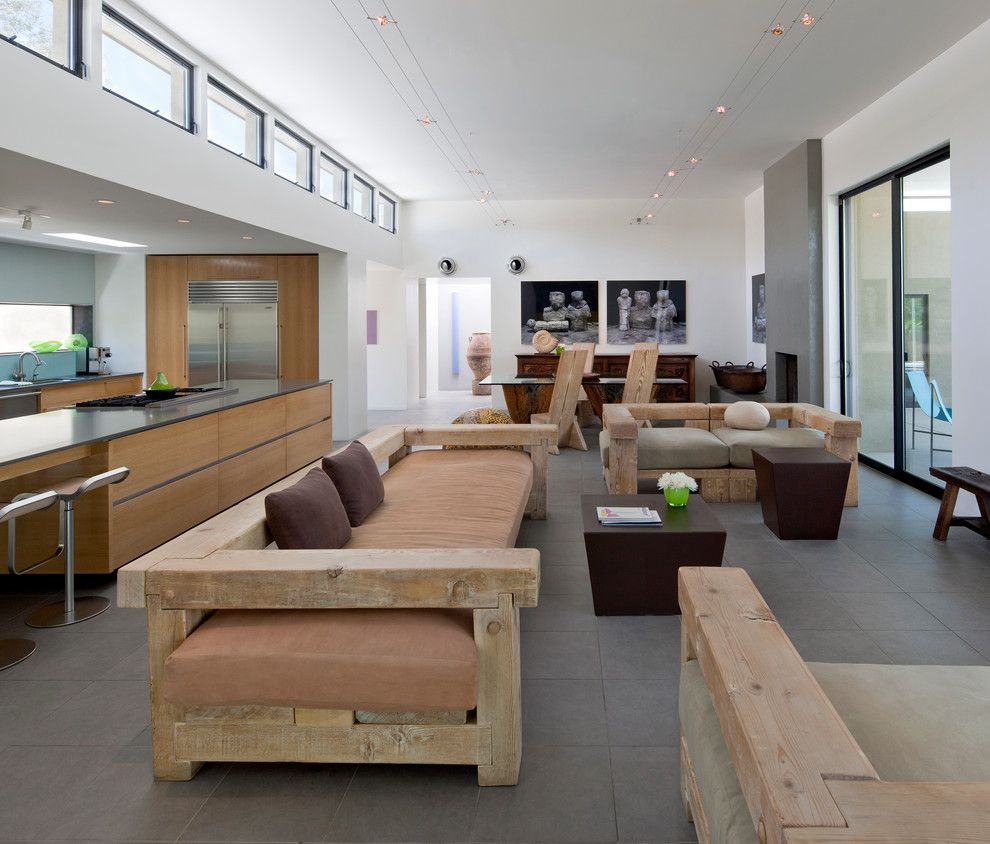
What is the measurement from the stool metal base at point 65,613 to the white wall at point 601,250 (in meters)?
9.31

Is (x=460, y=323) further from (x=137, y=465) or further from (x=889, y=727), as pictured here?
(x=889, y=727)

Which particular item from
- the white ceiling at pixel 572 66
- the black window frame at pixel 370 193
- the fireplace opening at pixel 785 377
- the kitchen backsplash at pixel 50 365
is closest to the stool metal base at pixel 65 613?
the white ceiling at pixel 572 66

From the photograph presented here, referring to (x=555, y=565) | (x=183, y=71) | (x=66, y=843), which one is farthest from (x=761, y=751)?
(x=183, y=71)

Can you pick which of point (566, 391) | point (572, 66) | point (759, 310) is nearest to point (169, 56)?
point (572, 66)

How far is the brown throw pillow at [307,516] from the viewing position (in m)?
2.68

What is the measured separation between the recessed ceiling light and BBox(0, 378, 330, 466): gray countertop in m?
3.10

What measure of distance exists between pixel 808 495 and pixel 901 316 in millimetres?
2700

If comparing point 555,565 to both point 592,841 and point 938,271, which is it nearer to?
point 592,841

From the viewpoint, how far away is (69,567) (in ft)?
11.8

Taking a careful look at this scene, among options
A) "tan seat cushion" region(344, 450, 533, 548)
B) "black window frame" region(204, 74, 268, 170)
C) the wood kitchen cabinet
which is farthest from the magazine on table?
the wood kitchen cabinet

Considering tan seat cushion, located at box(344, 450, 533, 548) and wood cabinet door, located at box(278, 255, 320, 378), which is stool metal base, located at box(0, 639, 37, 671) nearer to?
tan seat cushion, located at box(344, 450, 533, 548)

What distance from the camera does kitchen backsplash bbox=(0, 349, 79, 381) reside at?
25.3 ft

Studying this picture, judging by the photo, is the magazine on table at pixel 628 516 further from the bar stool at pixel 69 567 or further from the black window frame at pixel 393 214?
the black window frame at pixel 393 214

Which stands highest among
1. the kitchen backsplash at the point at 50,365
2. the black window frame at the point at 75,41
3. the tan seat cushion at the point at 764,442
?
the black window frame at the point at 75,41
